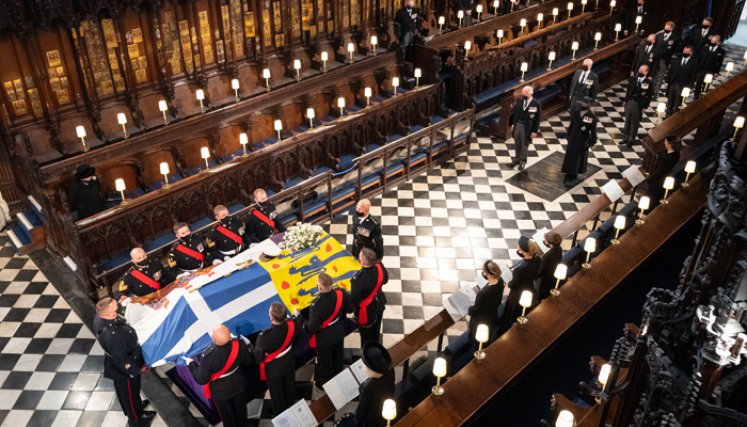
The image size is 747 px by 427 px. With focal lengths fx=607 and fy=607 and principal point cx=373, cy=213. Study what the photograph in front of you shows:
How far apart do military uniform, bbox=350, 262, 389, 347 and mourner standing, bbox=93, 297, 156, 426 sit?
2597mm

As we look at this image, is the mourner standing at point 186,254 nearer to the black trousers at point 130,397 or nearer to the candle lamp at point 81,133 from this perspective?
the black trousers at point 130,397

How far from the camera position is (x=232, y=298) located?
7.60m

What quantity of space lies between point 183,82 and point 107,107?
1.49 metres

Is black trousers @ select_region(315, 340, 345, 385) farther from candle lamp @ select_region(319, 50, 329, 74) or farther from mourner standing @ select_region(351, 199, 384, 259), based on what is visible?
candle lamp @ select_region(319, 50, 329, 74)

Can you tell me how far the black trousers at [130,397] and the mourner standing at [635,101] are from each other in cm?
1122

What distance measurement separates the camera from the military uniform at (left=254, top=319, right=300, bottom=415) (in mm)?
6762

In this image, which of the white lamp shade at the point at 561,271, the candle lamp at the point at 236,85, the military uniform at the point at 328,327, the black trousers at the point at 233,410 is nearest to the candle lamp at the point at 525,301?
the white lamp shade at the point at 561,271

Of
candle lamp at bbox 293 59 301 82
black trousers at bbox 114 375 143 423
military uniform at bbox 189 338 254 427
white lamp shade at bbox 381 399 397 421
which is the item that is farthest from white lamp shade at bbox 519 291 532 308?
candle lamp at bbox 293 59 301 82

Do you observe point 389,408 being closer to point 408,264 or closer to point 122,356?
point 122,356

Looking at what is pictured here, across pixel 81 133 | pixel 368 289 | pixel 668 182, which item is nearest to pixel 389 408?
pixel 368 289

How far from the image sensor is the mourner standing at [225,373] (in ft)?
21.2

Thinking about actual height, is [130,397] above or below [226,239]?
below

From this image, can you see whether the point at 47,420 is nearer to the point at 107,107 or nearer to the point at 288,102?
the point at 107,107

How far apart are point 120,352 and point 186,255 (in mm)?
1850
